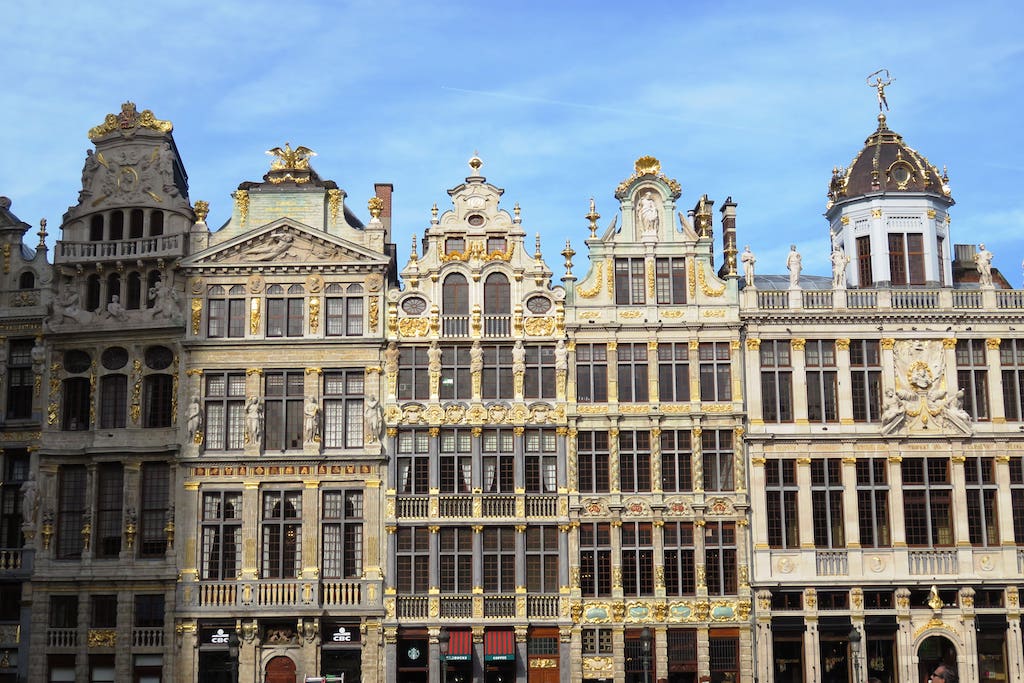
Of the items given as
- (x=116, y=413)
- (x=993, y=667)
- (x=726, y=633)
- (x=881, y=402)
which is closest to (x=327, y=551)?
(x=116, y=413)

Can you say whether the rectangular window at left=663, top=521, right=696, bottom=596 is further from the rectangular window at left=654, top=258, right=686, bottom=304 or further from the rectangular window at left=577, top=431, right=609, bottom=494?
the rectangular window at left=654, top=258, right=686, bottom=304

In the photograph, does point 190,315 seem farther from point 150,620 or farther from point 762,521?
point 762,521

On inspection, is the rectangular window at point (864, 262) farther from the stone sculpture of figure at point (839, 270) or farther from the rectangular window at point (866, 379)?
the rectangular window at point (866, 379)

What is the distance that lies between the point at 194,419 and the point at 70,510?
16.8 ft

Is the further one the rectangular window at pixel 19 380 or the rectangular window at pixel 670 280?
the rectangular window at pixel 19 380

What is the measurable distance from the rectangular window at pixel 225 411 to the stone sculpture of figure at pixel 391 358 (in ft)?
15.0

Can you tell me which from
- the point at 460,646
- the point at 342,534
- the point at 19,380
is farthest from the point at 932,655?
the point at 19,380

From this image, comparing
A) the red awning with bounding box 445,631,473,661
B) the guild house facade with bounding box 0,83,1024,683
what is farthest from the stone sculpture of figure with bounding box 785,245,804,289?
the red awning with bounding box 445,631,473,661

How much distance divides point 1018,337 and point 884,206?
613 cm

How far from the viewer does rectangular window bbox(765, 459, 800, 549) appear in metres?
41.6

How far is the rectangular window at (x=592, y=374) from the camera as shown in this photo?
42281mm

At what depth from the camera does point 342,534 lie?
136 ft

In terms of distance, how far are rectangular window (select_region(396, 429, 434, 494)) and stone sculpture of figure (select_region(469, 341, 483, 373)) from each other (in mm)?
2571

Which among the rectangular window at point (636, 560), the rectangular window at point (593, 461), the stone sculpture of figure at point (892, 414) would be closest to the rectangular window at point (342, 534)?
the rectangular window at point (593, 461)
